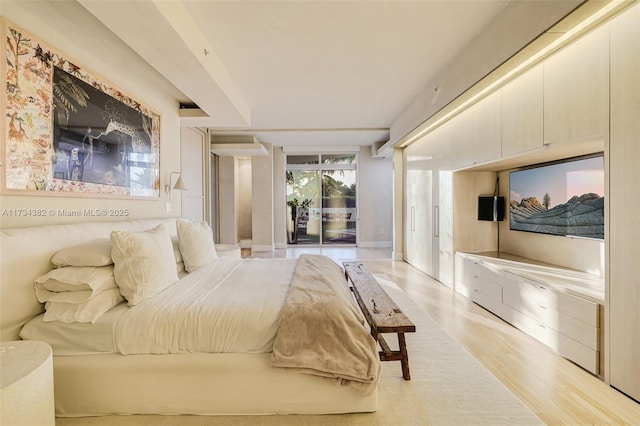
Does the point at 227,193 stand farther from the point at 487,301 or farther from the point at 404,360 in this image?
the point at 404,360

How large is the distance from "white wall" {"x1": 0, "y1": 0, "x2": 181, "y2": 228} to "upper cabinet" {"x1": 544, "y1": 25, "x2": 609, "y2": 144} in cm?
368

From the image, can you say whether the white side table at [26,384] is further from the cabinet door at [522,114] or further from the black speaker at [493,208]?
the black speaker at [493,208]

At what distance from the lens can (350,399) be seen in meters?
1.67

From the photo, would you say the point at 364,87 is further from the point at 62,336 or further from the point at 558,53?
the point at 62,336

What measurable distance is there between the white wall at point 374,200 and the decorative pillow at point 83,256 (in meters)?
6.64

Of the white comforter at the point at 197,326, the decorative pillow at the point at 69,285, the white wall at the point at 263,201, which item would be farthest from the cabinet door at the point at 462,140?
the white wall at the point at 263,201

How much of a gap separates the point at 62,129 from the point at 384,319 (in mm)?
2607

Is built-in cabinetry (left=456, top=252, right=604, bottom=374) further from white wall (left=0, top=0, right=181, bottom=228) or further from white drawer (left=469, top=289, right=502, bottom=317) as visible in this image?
white wall (left=0, top=0, right=181, bottom=228)

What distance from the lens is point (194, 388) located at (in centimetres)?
166

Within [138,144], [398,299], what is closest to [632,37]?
[398,299]

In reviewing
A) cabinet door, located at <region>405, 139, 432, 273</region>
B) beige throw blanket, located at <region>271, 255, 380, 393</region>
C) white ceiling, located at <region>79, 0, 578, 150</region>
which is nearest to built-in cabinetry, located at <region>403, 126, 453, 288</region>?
cabinet door, located at <region>405, 139, 432, 273</region>

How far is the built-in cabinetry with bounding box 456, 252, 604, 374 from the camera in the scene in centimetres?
205

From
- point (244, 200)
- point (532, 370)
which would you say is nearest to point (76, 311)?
point (532, 370)

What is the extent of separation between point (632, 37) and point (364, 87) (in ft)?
8.59
